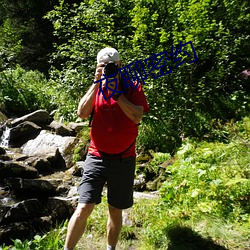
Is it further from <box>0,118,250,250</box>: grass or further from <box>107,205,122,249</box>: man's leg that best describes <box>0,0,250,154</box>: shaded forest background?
<box>107,205,122,249</box>: man's leg

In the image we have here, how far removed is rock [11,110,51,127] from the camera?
35.2 feet

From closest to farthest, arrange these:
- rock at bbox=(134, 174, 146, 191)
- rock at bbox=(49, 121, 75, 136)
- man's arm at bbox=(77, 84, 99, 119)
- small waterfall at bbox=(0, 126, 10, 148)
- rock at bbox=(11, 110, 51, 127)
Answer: man's arm at bbox=(77, 84, 99, 119)
rock at bbox=(134, 174, 146, 191)
rock at bbox=(49, 121, 75, 136)
small waterfall at bbox=(0, 126, 10, 148)
rock at bbox=(11, 110, 51, 127)

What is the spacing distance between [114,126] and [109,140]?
132 millimetres

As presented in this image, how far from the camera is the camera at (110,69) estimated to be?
9.02ft

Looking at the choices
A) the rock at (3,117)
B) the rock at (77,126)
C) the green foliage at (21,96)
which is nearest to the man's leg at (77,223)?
the rock at (77,126)

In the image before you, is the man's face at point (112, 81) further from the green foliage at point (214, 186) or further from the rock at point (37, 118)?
the rock at point (37, 118)

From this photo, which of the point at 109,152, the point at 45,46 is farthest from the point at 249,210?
the point at 45,46

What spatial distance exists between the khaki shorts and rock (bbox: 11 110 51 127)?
27.1 feet

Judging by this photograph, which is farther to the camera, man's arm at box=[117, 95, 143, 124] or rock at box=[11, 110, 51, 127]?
rock at box=[11, 110, 51, 127]

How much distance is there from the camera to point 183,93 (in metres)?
6.79

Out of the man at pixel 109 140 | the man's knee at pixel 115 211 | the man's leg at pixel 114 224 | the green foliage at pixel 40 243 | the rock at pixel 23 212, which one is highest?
the man at pixel 109 140

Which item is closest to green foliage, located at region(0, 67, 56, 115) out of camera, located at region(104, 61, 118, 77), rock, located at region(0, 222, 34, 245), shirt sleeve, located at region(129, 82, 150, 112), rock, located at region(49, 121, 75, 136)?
rock, located at region(49, 121, 75, 136)

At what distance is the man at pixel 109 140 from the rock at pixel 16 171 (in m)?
4.68

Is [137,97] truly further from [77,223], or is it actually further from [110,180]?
[77,223]
